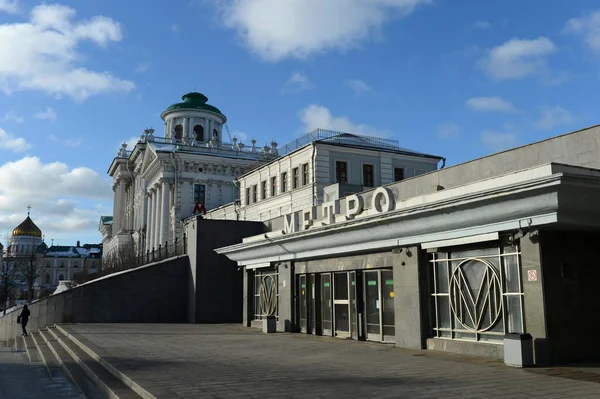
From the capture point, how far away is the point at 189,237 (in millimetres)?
29078

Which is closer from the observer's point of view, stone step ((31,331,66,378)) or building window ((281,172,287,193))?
stone step ((31,331,66,378))

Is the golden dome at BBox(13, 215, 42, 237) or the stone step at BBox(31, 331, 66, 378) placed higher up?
the golden dome at BBox(13, 215, 42, 237)

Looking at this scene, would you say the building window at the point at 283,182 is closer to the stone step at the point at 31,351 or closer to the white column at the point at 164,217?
the stone step at the point at 31,351

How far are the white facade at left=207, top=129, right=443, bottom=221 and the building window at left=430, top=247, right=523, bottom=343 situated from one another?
22760mm

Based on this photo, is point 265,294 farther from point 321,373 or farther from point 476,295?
point 321,373

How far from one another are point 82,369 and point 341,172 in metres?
29.4

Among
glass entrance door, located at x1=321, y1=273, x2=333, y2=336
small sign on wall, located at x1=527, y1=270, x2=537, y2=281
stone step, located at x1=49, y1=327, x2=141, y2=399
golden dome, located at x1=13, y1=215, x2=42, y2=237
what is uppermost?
golden dome, located at x1=13, y1=215, x2=42, y2=237

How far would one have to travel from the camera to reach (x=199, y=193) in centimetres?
6144

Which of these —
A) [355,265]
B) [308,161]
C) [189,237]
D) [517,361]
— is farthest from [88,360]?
[308,161]

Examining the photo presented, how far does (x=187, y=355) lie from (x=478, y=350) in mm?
6650

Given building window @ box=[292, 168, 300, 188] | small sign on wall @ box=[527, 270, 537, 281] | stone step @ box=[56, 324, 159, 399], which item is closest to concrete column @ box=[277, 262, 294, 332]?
stone step @ box=[56, 324, 159, 399]

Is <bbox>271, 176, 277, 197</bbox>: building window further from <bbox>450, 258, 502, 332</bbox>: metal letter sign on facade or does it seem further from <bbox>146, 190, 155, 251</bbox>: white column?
<bbox>450, 258, 502, 332</bbox>: metal letter sign on facade

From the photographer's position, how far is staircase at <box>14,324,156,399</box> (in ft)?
30.6

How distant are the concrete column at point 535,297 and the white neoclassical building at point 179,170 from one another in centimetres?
3711
